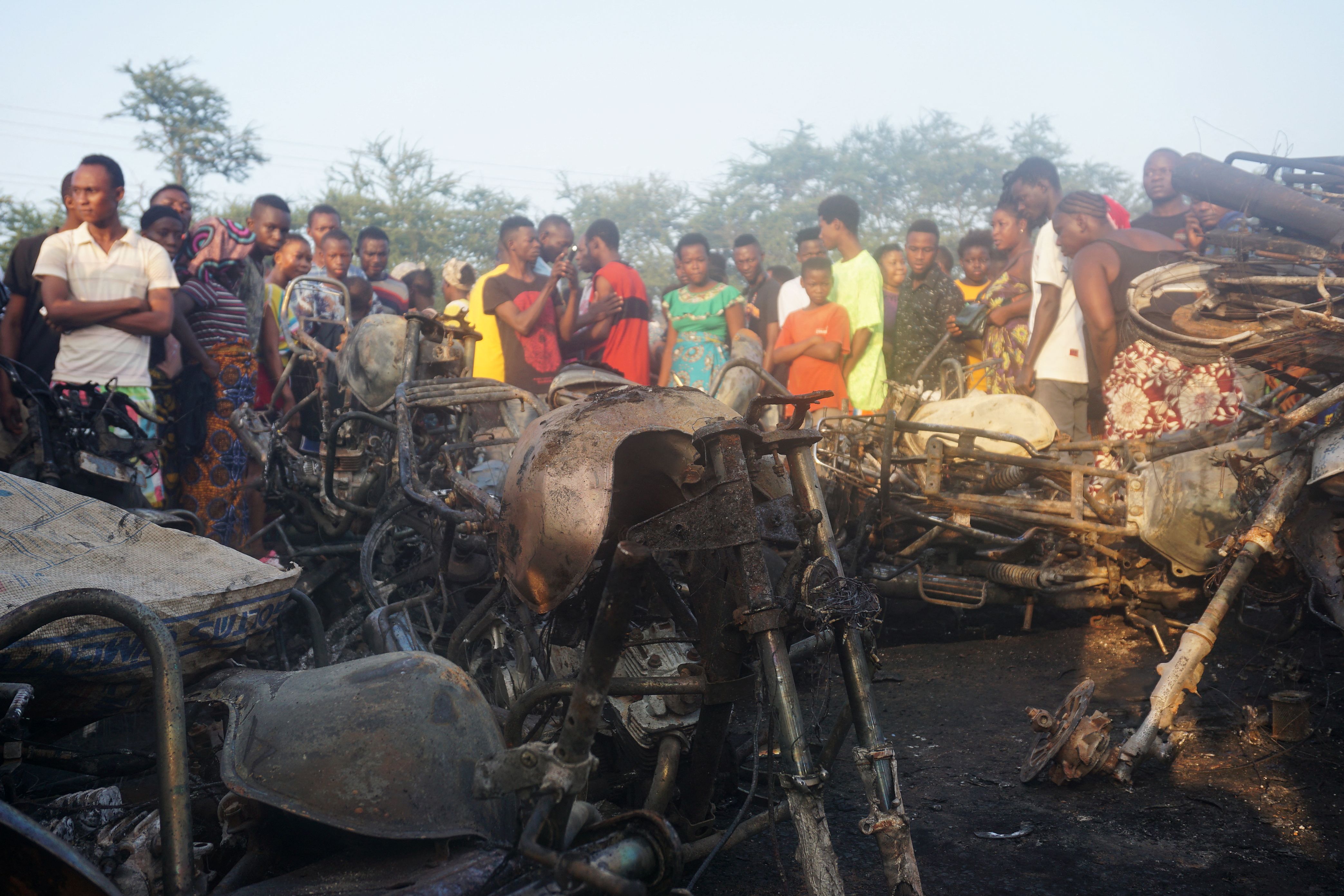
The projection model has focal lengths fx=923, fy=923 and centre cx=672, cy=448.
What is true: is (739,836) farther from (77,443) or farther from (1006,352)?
(1006,352)

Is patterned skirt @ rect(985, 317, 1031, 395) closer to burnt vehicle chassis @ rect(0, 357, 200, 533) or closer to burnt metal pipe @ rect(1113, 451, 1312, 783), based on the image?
burnt metal pipe @ rect(1113, 451, 1312, 783)

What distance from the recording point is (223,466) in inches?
239

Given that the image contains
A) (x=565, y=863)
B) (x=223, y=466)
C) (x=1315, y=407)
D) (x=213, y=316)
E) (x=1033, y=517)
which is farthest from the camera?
(x=213, y=316)

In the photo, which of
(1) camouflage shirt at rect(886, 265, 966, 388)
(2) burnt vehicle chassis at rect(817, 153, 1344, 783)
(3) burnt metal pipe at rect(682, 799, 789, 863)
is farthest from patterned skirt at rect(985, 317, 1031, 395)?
(3) burnt metal pipe at rect(682, 799, 789, 863)

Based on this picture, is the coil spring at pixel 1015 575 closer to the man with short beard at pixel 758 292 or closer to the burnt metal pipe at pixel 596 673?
the man with short beard at pixel 758 292

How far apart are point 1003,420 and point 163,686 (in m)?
4.45

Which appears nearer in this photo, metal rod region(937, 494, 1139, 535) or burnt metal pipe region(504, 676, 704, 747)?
burnt metal pipe region(504, 676, 704, 747)

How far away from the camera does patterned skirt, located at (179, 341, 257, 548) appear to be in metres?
5.92

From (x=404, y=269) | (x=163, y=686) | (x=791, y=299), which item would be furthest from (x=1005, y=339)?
(x=404, y=269)

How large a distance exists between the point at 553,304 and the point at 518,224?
77 centimetres

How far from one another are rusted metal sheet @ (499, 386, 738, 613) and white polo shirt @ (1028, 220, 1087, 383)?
4219mm

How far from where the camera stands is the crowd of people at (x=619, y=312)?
533 centimetres

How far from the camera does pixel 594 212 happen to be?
33.8m

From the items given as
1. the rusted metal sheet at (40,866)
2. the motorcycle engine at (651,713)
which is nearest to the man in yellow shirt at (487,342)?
the motorcycle engine at (651,713)
